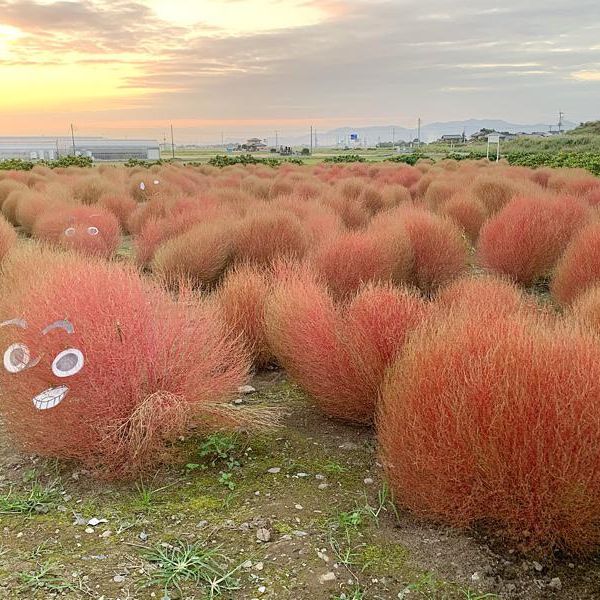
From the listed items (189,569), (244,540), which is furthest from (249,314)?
(189,569)

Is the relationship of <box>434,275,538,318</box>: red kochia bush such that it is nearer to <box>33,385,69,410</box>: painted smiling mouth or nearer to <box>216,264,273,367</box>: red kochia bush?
<box>216,264,273,367</box>: red kochia bush

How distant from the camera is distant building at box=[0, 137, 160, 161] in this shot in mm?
61594

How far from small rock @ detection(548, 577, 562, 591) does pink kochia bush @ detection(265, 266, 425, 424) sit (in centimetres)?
158

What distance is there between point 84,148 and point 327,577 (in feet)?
233

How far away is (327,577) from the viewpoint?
2787 millimetres

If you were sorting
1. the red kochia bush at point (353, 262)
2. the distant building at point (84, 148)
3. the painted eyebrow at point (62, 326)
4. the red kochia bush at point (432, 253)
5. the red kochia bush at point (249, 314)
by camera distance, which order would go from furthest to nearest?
the distant building at point (84, 148)
the red kochia bush at point (432, 253)
the red kochia bush at point (353, 262)
the red kochia bush at point (249, 314)
the painted eyebrow at point (62, 326)

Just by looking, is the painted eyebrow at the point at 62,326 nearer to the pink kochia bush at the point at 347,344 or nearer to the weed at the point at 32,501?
the weed at the point at 32,501

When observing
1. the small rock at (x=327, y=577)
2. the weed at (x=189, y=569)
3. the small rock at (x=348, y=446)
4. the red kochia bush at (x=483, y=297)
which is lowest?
the small rock at (x=348, y=446)

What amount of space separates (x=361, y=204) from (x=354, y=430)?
8.95 m

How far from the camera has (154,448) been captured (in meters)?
3.60

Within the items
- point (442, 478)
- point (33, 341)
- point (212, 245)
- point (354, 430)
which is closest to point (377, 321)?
point (354, 430)

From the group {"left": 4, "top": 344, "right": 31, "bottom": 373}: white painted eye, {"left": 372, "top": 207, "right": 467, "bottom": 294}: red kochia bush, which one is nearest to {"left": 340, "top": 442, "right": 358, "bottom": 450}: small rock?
{"left": 4, "top": 344, "right": 31, "bottom": 373}: white painted eye

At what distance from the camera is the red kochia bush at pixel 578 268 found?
254 inches

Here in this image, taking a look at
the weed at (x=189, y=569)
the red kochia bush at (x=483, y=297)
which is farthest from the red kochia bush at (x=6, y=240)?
the weed at (x=189, y=569)
